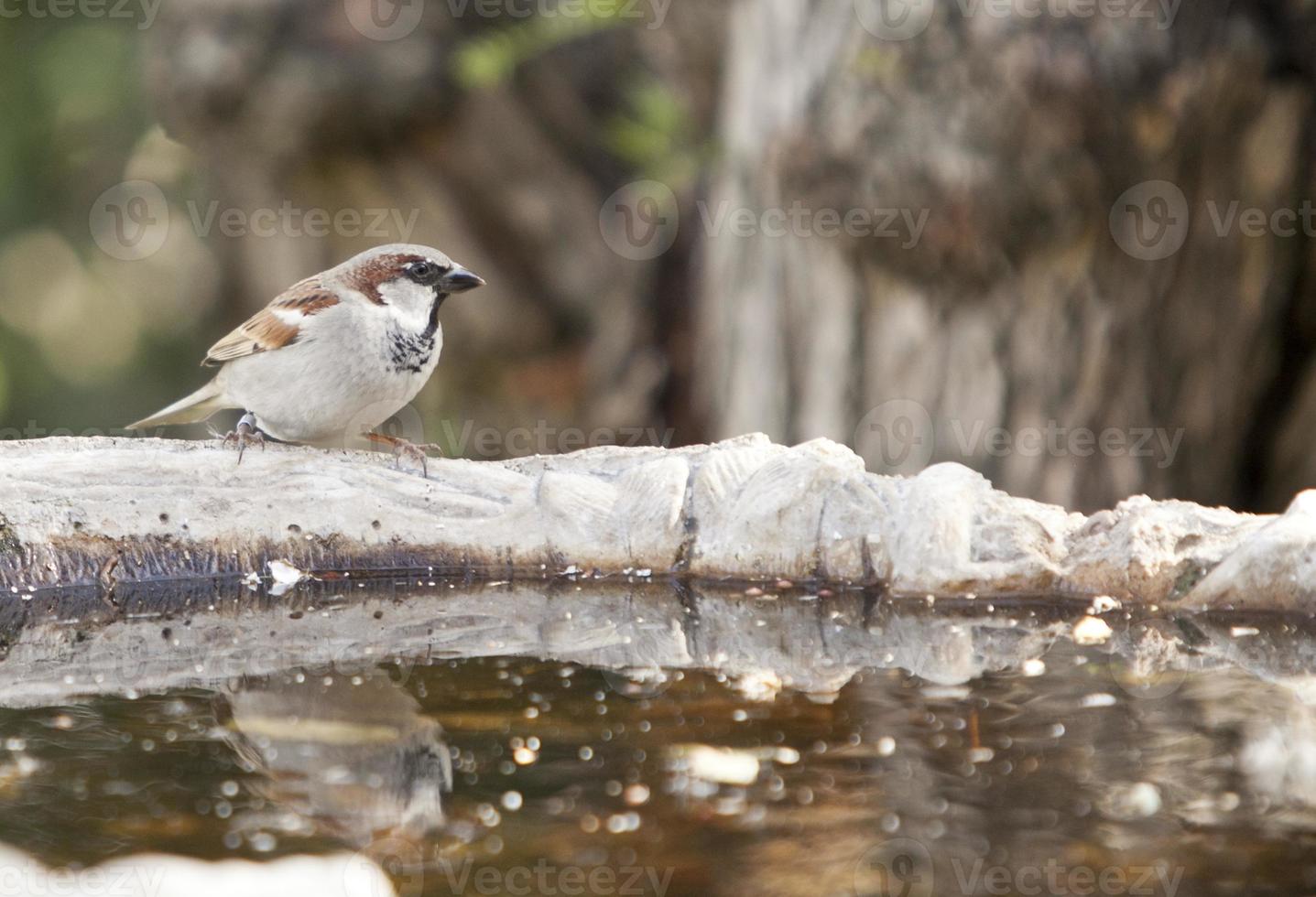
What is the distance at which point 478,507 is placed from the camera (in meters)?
3.79

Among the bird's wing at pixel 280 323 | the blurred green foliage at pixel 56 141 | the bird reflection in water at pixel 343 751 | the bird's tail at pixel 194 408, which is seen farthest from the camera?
the blurred green foliage at pixel 56 141

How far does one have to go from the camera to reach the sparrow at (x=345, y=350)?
4027 millimetres

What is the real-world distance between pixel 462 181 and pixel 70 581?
5709mm

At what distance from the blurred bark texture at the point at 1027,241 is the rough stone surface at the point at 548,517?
6.64 ft

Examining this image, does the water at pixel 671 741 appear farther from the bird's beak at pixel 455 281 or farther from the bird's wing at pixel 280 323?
the bird's beak at pixel 455 281

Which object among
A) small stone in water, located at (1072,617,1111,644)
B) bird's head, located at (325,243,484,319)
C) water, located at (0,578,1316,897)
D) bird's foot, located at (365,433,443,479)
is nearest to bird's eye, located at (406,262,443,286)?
bird's head, located at (325,243,484,319)

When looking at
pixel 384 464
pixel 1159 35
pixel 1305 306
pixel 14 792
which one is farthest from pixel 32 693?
pixel 1305 306

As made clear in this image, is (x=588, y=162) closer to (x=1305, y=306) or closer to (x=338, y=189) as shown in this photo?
(x=338, y=189)

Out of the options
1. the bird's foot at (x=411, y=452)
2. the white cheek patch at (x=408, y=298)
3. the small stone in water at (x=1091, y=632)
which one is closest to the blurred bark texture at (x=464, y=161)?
the white cheek patch at (x=408, y=298)

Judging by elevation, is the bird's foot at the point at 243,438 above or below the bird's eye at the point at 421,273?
below

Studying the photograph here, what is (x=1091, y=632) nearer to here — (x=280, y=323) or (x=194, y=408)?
(x=280, y=323)

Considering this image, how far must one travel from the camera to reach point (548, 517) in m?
3.75

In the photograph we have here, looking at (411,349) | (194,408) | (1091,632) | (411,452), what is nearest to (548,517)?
(411,452)

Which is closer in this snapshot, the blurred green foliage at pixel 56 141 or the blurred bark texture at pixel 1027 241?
the blurred bark texture at pixel 1027 241
